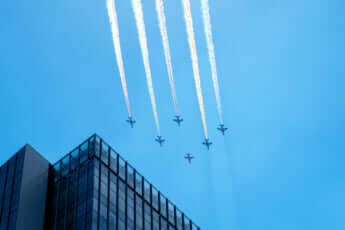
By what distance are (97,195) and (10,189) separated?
11988 millimetres

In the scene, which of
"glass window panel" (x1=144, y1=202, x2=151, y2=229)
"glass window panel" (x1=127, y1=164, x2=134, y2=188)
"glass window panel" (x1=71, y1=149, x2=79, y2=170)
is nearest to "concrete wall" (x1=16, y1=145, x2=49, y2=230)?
"glass window panel" (x1=71, y1=149, x2=79, y2=170)

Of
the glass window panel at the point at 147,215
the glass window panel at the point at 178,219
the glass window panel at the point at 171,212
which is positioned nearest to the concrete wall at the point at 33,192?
the glass window panel at the point at 147,215

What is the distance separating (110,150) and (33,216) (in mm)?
14242

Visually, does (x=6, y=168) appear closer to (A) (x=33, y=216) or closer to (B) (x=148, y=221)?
(A) (x=33, y=216)

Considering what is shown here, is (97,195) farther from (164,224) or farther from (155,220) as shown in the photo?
(164,224)

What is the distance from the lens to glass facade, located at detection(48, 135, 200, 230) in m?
70.6

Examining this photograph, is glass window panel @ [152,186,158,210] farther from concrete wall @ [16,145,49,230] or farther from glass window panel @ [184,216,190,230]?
concrete wall @ [16,145,49,230]

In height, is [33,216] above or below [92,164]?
below

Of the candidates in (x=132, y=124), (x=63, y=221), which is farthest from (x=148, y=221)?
(x=132, y=124)

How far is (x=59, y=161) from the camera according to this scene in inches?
3187

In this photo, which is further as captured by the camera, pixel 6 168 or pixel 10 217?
pixel 6 168

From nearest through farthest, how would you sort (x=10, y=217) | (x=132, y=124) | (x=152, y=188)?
(x=10, y=217) → (x=152, y=188) → (x=132, y=124)

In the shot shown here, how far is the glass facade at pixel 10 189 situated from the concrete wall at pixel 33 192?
2.08 ft

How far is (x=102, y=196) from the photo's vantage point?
72.8 m
